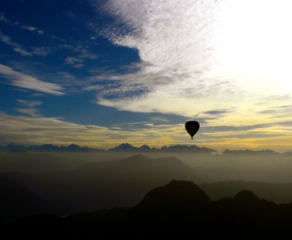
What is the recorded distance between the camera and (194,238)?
135 metres

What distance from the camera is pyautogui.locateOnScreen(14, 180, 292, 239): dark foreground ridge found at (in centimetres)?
13762

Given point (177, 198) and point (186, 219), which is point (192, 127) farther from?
point (186, 219)

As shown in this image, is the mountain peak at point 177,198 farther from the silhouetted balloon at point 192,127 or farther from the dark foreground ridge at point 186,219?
the silhouetted balloon at point 192,127

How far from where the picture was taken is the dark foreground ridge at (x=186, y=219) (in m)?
138

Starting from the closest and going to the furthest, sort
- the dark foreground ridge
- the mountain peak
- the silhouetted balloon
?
the dark foreground ridge < the silhouetted balloon < the mountain peak

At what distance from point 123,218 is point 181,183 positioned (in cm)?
4152

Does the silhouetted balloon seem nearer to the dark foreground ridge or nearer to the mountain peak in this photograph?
the mountain peak

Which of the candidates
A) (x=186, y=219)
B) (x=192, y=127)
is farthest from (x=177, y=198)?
(x=192, y=127)

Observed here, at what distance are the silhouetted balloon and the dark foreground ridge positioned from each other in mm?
44706

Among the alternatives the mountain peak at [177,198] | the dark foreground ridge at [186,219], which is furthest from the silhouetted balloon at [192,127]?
the dark foreground ridge at [186,219]

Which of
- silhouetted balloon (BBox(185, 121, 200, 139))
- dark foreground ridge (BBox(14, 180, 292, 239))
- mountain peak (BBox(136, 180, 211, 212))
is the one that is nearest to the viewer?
dark foreground ridge (BBox(14, 180, 292, 239))

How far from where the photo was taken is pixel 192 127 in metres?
139

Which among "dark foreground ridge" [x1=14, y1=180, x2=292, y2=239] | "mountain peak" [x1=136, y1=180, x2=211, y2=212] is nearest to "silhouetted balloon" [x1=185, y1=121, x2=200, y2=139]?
"mountain peak" [x1=136, y1=180, x2=211, y2=212]

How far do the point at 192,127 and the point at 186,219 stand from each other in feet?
166
